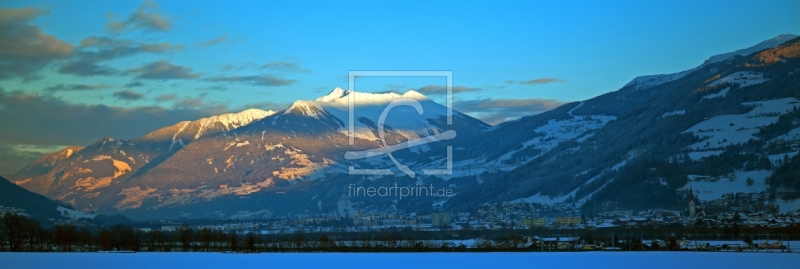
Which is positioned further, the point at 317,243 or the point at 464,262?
the point at 317,243

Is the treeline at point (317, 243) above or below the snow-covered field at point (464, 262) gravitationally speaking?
above

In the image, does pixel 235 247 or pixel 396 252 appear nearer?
pixel 396 252

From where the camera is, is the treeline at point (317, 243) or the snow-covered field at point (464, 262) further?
the treeline at point (317, 243)

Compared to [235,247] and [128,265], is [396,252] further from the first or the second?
[128,265]

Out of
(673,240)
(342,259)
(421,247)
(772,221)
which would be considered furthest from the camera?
(772,221)

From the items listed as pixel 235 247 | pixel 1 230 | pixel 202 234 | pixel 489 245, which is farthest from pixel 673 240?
pixel 1 230

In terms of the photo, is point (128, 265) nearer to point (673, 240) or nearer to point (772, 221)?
point (673, 240)

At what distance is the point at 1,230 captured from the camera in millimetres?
189125

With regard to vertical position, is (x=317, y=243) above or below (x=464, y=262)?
above

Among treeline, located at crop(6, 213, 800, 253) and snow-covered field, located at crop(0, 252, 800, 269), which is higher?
treeline, located at crop(6, 213, 800, 253)

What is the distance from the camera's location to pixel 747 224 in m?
188

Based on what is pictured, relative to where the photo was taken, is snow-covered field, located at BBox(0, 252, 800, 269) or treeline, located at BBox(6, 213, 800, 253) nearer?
snow-covered field, located at BBox(0, 252, 800, 269)

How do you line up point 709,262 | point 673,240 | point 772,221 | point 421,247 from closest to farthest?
point 709,262 → point 673,240 → point 421,247 → point 772,221

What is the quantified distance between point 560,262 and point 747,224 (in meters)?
86.1
